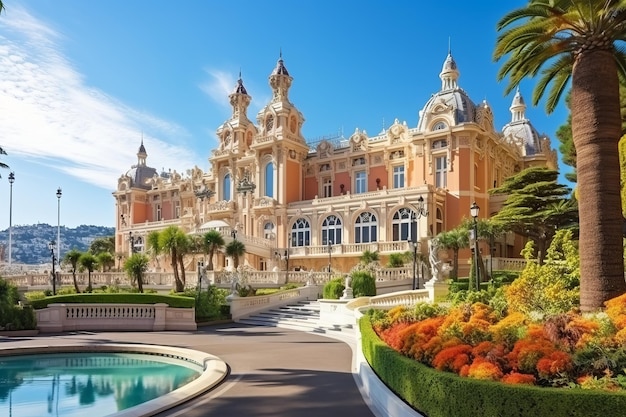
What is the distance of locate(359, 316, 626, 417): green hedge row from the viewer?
18.8 ft

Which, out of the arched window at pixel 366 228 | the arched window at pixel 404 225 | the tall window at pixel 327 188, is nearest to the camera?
the arched window at pixel 404 225

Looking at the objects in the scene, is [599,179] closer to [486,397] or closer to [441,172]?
[486,397]

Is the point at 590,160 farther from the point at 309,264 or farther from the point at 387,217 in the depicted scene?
the point at 309,264

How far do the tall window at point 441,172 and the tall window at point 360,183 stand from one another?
7.60 m

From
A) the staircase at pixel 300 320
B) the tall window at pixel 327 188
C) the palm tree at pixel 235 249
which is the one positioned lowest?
the staircase at pixel 300 320

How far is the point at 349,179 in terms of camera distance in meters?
50.5

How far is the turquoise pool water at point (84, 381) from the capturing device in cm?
1095

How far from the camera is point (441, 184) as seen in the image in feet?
143

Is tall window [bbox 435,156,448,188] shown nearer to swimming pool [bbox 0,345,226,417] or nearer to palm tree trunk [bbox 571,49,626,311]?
palm tree trunk [bbox 571,49,626,311]

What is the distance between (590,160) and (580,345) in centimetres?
636

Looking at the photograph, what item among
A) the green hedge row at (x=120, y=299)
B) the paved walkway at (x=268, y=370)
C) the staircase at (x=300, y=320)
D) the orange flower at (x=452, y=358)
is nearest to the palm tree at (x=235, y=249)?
the staircase at (x=300, y=320)

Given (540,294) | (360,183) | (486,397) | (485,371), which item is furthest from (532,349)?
(360,183)

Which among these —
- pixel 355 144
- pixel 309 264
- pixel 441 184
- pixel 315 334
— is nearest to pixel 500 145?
pixel 441 184

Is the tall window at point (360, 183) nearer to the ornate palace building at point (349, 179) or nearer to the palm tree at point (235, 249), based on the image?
the ornate palace building at point (349, 179)
